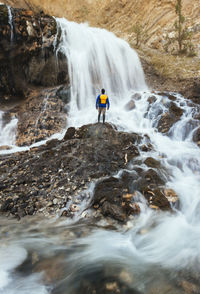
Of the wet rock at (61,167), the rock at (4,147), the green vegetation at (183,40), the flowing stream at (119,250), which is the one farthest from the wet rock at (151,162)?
Result: the green vegetation at (183,40)

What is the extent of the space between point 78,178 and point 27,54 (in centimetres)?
919

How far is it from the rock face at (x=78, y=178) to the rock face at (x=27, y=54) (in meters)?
6.01

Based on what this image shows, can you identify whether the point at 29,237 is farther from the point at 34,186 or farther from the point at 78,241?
the point at 34,186

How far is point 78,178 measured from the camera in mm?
5176

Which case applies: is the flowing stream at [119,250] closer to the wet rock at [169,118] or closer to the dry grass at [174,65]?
the wet rock at [169,118]

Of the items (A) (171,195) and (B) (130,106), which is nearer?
(A) (171,195)

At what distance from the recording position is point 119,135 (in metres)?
7.19

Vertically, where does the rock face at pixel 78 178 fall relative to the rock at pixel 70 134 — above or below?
below

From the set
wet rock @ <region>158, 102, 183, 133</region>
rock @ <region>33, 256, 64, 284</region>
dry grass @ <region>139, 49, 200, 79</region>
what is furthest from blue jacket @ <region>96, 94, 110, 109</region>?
dry grass @ <region>139, 49, 200, 79</region>

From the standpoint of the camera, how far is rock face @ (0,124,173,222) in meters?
4.30

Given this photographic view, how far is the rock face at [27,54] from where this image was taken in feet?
34.5

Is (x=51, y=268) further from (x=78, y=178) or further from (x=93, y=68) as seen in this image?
(x=93, y=68)

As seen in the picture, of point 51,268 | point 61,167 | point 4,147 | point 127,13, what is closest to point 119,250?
point 51,268

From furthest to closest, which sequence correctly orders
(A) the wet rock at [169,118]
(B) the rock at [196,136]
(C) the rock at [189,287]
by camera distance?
1. (A) the wet rock at [169,118]
2. (B) the rock at [196,136]
3. (C) the rock at [189,287]
